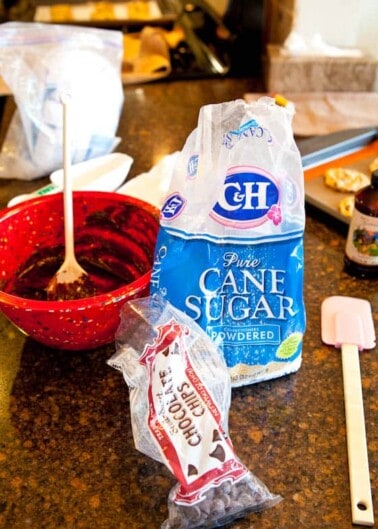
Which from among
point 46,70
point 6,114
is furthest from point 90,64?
point 6,114

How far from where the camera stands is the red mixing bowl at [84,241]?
0.64 metres

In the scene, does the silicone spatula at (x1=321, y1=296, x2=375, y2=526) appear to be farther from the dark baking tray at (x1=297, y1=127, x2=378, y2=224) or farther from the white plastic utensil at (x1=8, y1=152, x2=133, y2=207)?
the white plastic utensil at (x1=8, y1=152, x2=133, y2=207)

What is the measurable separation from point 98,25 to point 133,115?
527 millimetres

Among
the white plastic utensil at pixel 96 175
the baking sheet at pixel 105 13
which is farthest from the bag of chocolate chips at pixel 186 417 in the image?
the baking sheet at pixel 105 13

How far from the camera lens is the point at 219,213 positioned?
0.57 m

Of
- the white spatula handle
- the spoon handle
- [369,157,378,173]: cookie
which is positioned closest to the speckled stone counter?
the white spatula handle

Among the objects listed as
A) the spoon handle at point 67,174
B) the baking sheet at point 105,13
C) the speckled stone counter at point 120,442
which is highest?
the spoon handle at point 67,174

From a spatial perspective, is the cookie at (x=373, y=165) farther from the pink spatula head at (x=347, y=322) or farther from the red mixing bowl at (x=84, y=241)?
the red mixing bowl at (x=84, y=241)

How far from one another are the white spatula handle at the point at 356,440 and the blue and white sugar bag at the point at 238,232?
0.08 m

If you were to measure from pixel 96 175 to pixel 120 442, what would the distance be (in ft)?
1.58

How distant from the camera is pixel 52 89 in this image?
1.00 meters

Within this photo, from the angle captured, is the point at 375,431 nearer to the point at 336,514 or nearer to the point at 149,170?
the point at 336,514

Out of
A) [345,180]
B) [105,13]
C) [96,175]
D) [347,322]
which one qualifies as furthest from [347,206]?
[105,13]

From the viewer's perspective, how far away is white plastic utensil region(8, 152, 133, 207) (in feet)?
3.00
